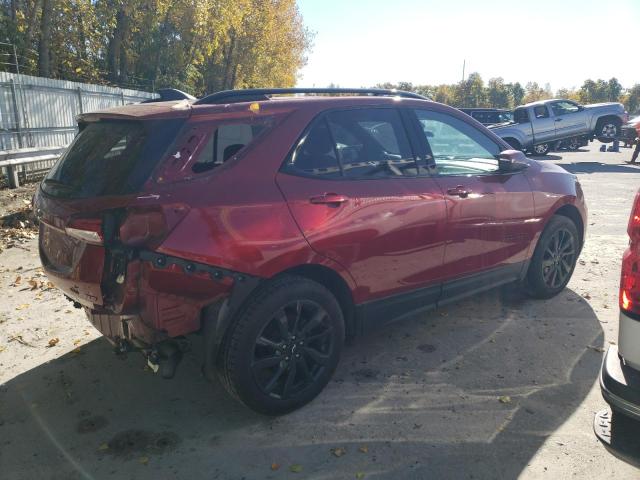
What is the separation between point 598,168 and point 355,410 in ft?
51.7

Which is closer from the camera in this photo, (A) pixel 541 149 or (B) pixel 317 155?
(B) pixel 317 155

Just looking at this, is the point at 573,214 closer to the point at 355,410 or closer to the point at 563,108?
the point at 355,410

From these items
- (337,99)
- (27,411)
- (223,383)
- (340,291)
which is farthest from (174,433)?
(337,99)

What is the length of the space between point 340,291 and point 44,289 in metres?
3.41

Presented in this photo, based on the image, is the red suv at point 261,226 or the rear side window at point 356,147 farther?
the rear side window at point 356,147

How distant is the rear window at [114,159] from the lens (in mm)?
2699

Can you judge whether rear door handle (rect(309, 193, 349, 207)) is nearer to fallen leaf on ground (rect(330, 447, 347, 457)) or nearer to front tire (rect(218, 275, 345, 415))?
front tire (rect(218, 275, 345, 415))

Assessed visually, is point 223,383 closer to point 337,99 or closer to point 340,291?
point 340,291

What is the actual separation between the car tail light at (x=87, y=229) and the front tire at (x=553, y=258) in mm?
3677

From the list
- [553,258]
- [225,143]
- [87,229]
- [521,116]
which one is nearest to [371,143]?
[225,143]

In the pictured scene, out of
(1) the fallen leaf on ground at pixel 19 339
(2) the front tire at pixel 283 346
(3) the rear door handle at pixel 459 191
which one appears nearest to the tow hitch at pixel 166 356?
(2) the front tire at pixel 283 346

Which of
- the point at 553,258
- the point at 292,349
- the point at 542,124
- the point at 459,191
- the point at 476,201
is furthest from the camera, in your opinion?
the point at 542,124

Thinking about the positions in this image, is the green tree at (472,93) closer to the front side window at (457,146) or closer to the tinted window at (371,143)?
the front side window at (457,146)

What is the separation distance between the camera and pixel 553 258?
4844 mm
